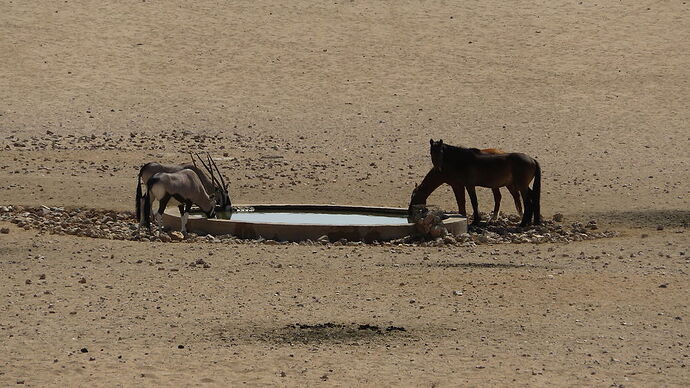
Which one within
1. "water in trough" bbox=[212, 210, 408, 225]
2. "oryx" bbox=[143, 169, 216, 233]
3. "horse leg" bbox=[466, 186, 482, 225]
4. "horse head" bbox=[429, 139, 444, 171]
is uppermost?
"horse head" bbox=[429, 139, 444, 171]

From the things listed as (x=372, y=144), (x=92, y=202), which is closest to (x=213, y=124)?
(x=372, y=144)

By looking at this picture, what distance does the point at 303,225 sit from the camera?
16500mm

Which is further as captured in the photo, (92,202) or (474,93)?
(474,93)

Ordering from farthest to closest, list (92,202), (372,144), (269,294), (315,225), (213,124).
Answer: (213,124), (372,144), (92,202), (315,225), (269,294)

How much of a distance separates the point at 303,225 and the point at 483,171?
315 cm

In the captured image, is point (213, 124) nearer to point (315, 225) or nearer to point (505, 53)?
point (505, 53)

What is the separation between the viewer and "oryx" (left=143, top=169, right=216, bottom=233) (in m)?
16.6

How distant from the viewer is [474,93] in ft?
106

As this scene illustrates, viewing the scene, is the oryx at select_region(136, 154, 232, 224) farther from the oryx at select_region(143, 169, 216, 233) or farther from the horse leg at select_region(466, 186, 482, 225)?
the horse leg at select_region(466, 186, 482, 225)

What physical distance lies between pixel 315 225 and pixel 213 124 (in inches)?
490

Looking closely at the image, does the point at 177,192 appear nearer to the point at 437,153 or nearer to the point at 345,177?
the point at 437,153

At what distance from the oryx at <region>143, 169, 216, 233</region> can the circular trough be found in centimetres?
18

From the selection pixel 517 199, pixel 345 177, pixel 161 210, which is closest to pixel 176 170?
pixel 161 210

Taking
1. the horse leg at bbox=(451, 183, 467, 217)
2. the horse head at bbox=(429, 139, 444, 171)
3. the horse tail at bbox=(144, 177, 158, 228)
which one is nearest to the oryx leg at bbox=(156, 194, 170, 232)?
the horse tail at bbox=(144, 177, 158, 228)
